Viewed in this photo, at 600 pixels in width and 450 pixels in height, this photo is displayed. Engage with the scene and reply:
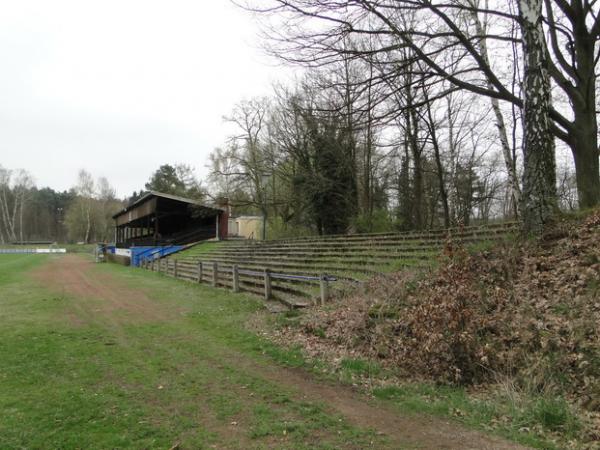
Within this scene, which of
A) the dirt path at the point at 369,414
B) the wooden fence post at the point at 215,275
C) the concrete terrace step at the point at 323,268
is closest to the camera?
the dirt path at the point at 369,414

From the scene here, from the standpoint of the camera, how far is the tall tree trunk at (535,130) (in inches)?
341

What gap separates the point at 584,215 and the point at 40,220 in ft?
397

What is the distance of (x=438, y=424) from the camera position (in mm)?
4441

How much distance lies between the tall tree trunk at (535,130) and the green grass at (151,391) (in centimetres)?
535

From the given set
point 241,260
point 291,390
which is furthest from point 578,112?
point 241,260

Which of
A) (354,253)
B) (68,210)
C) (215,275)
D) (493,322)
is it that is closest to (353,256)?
(354,253)

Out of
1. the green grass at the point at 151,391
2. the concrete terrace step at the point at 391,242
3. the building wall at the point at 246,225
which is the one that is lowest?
the green grass at the point at 151,391

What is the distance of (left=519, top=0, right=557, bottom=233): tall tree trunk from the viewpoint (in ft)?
28.5

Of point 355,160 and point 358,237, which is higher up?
point 355,160

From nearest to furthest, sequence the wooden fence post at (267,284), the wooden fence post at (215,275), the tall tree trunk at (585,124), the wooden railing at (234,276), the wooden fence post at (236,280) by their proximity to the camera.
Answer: the tall tree trunk at (585,124), the wooden railing at (234,276), the wooden fence post at (267,284), the wooden fence post at (236,280), the wooden fence post at (215,275)

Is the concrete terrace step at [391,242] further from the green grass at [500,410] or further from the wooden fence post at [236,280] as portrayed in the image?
the wooden fence post at [236,280]

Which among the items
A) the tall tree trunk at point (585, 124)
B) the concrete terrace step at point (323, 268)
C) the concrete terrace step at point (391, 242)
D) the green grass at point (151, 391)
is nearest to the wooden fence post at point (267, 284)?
the concrete terrace step at point (323, 268)

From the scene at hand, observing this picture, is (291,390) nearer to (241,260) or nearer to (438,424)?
(438,424)

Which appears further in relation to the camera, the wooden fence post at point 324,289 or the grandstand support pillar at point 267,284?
the grandstand support pillar at point 267,284
